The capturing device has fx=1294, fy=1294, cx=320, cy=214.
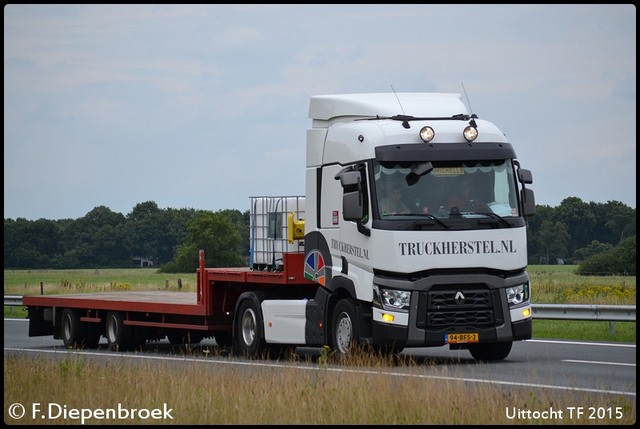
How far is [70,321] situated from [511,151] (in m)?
10.3

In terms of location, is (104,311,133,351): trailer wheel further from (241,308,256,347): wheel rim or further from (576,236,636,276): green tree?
(576,236,636,276): green tree

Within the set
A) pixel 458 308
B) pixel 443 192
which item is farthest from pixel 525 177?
pixel 458 308

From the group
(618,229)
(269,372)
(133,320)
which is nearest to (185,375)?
(269,372)

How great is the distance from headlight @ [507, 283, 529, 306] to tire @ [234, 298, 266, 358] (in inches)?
165

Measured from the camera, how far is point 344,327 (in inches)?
710

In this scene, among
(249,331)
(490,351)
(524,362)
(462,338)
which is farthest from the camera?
(249,331)

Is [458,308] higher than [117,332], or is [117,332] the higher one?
[458,308]

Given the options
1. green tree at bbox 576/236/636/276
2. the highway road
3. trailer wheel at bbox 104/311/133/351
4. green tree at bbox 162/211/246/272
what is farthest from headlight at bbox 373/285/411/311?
green tree at bbox 162/211/246/272

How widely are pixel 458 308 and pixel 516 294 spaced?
35.8 inches

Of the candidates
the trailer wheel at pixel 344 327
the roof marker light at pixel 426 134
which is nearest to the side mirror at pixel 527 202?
the roof marker light at pixel 426 134

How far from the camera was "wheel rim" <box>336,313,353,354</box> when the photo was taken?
17852 mm

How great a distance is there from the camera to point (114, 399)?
1276cm

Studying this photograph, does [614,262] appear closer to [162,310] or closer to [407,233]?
[162,310]

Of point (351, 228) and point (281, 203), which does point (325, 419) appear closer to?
point (351, 228)
